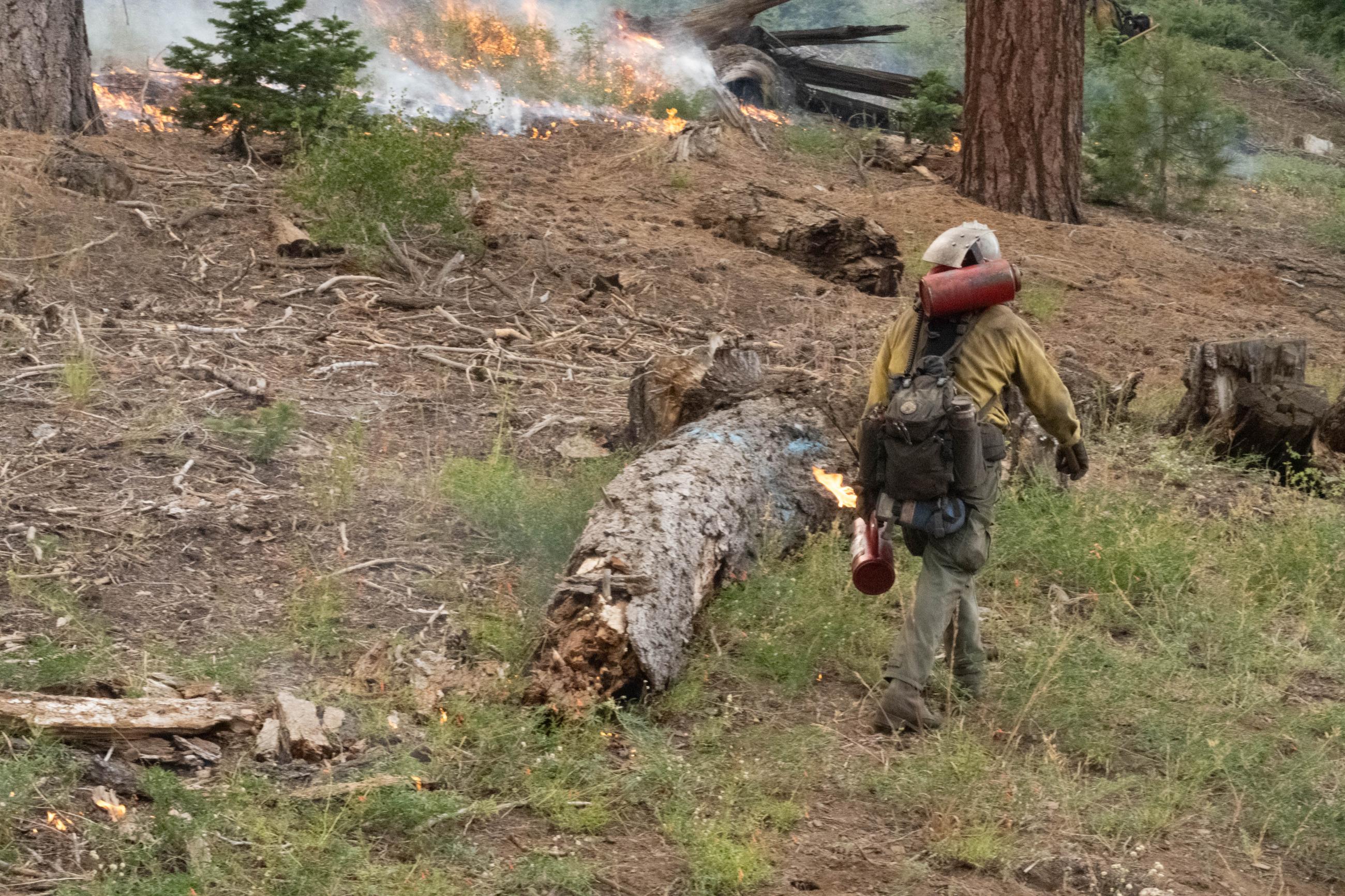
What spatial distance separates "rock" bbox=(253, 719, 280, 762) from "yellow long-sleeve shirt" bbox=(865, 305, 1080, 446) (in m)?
2.24

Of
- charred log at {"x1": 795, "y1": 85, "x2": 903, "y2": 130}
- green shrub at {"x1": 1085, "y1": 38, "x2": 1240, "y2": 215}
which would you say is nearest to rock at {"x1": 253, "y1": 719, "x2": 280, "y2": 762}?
green shrub at {"x1": 1085, "y1": 38, "x2": 1240, "y2": 215}

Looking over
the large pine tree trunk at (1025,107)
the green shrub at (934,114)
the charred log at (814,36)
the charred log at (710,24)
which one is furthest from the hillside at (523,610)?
the charred log at (814,36)

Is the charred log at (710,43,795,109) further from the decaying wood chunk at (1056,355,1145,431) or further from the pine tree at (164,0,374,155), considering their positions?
the decaying wood chunk at (1056,355,1145,431)

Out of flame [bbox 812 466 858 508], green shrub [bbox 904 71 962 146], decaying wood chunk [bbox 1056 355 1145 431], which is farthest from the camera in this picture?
green shrub [bbox 904 71 962 146]

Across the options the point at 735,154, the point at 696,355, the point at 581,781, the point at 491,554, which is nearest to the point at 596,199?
the point at 735,154

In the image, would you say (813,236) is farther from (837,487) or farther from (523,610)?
(523,610)

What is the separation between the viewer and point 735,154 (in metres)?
13.4

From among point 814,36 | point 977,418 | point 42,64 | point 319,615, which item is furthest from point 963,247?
point 814,36

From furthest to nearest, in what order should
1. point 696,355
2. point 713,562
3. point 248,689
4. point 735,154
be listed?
point 735,154, point 696,355, point 713,562, point 248,689

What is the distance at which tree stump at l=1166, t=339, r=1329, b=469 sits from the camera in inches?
289

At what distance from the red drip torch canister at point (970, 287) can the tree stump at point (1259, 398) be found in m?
3.33

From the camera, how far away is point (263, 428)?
643 centimetres

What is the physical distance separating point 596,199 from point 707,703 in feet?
24.0

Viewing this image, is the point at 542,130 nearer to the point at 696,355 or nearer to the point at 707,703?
the point at 696,355
